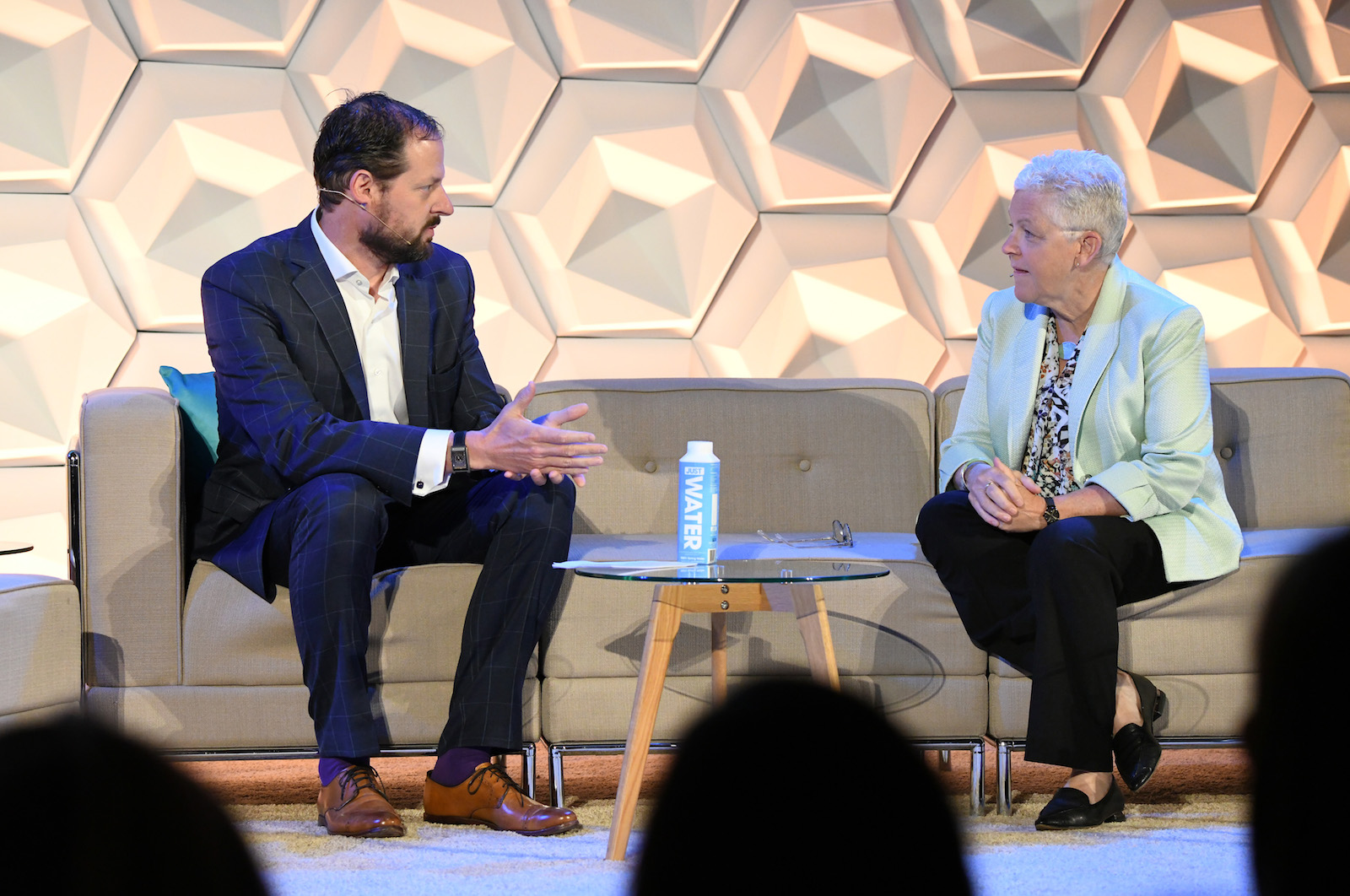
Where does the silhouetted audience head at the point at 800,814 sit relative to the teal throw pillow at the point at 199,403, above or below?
below

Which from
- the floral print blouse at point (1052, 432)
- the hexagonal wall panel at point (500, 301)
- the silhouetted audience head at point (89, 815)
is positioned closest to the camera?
the silhouetted audience head at point (89, 815)

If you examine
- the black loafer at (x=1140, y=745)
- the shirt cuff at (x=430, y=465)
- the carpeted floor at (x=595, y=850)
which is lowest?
the carpeted floor at (x=595, y=850)

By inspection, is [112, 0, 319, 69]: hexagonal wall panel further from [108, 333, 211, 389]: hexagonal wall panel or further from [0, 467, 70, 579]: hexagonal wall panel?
[0, 467, 70, 579]: hexagonal wall panel

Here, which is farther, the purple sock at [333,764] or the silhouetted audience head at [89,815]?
the purple sock at [333,764]

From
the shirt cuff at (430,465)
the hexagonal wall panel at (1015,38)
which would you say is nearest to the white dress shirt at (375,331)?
the shirt cuff at (430,465)

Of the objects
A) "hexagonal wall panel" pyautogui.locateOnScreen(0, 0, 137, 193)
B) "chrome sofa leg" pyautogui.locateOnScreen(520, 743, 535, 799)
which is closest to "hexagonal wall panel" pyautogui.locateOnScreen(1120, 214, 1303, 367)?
"chrome sofa leg" pyautogui.locateOnScreen(520, 743, 535, 799)

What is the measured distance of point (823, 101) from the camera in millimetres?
3299

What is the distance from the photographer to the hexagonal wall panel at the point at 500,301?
319 centimetres

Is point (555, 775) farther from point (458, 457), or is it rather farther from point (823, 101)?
point (823, 101)

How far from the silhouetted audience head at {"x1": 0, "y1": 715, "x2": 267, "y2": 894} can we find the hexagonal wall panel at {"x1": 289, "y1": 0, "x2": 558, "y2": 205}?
2.90 m

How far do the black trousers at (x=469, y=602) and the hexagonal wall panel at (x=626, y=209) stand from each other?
1.17m

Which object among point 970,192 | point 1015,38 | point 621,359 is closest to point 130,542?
point 621,359

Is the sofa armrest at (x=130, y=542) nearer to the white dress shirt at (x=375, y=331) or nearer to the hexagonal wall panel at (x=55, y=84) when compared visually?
the white dress shirt at (x=375, y=331)

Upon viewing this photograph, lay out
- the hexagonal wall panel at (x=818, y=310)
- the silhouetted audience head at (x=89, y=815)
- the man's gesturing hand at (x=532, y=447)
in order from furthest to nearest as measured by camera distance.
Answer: the hexagonal wall panel at (x=818, y=310), the man's gesturing hand at (x=532, y=447), the silhouetted audience head at (x=89, y=815)
